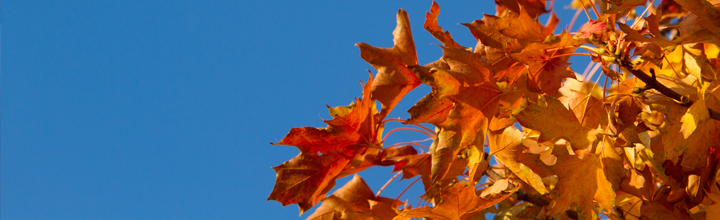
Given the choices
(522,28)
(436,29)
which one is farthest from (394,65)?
(522,28)

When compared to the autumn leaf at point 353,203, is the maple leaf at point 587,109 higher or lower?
lower

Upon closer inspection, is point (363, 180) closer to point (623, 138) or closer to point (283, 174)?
point (283, 174)

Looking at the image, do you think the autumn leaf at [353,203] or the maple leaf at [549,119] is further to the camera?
the autumn leaf at [353,203]

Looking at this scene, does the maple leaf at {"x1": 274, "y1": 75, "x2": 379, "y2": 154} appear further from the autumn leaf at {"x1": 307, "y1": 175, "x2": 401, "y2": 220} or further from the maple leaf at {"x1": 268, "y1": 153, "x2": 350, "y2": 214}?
the autumn leaf at {"x1": 307, "y1": 175, "x2": 401, "y2": 220}

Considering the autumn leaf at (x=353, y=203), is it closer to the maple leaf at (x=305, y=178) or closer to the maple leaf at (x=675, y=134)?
the maple leaf at (x=305, y=178)

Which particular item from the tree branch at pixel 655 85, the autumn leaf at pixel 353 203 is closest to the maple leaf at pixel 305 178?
the autumn leaf at pixel 353 203

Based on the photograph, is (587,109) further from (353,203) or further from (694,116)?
(353,203)

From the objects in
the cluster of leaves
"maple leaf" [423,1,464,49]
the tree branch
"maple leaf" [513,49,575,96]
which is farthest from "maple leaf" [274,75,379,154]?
the tree branch
